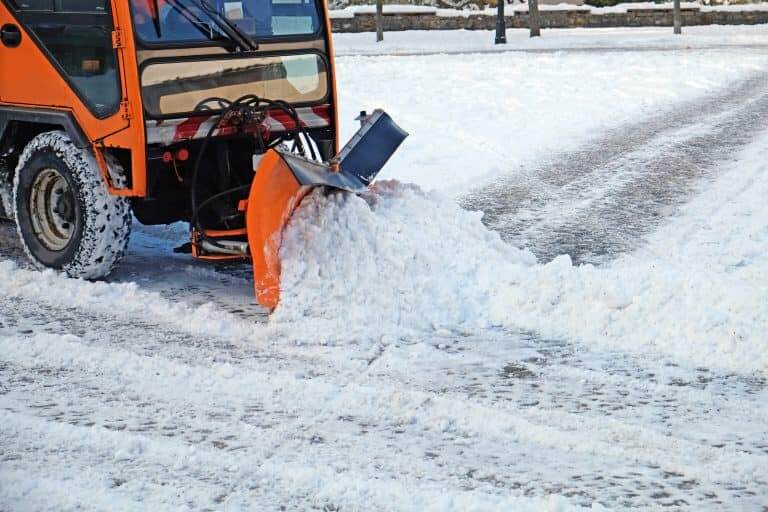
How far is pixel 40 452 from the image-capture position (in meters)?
4.11

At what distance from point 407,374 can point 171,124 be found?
6.90ft

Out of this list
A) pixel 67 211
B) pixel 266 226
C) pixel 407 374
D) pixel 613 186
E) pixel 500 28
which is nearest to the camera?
pixel 407 374

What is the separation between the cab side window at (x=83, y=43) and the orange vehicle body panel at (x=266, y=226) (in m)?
1.02

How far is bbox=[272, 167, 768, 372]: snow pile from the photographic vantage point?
17.2ft

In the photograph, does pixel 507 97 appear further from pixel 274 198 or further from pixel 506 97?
pixel 274 198

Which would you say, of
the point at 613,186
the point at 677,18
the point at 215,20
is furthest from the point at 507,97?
the point at 677,18

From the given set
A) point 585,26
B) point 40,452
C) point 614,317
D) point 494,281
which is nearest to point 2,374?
point 40,452

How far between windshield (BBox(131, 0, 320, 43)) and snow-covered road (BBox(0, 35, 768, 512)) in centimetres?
115

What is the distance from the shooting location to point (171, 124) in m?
6.16

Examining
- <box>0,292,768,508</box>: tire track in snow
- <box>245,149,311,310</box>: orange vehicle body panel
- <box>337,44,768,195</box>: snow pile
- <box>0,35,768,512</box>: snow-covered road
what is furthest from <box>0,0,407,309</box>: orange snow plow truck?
<box>337,44,768,195</box>: snow pile

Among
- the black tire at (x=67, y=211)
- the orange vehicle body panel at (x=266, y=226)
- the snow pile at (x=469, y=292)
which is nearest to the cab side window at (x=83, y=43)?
the black tire at (x=67, y=211)

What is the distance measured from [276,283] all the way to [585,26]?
95.1 ft

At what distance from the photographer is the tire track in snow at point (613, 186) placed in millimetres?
7562

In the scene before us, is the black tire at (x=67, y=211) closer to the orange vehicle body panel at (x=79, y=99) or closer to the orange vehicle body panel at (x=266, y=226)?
the orange vehicle body panel at (x=79, y=99)
